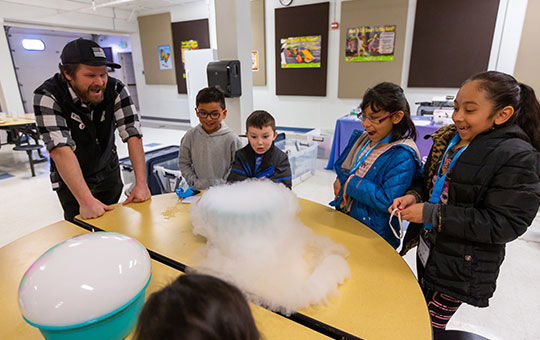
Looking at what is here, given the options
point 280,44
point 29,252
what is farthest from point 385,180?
point 280,44

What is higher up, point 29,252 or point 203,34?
point 203,34

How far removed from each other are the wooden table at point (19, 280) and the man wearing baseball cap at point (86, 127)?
0.18 meters

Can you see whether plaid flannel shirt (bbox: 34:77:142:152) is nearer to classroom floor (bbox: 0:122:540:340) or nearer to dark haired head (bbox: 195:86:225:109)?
dark haired head (bbox: 195:86:225:109)

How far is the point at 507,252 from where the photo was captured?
2201 mm

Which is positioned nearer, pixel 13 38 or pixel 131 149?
pixel 131 149

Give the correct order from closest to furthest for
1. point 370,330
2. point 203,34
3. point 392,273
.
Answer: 1. point 370,330
2. point 392,273
3. point 203,34

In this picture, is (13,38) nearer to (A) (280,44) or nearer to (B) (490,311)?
(A) (280,44)

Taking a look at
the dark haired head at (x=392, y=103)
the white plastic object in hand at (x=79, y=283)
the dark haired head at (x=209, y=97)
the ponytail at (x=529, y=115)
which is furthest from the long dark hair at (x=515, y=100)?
the dark haired head at (x=209, y=97)

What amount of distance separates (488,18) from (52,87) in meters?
5.32

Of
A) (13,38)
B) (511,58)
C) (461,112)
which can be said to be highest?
(13,38)

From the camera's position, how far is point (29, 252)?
1.04m

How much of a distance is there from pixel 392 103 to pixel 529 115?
424mm

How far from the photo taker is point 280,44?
565 cm

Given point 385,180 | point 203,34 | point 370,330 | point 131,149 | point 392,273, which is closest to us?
point 370,330
